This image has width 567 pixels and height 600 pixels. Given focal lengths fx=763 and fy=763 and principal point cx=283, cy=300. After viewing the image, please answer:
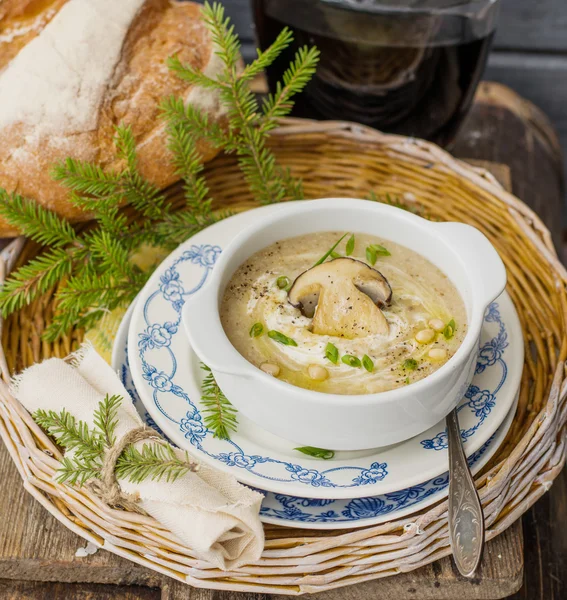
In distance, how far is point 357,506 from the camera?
4.64 ft

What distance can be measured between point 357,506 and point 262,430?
0.23 metres

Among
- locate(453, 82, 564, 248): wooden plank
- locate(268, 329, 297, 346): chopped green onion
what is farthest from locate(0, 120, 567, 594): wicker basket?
locate(453, 82, 564, 248): wooden plank

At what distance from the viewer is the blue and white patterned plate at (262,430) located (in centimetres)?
134

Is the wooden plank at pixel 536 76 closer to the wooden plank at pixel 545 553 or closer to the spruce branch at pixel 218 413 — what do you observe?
the wooden plank at pixel 545 553

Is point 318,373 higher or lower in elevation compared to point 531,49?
higher

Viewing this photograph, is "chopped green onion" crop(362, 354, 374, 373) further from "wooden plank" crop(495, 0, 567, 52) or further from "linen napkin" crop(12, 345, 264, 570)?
"wooden plank" crop(495, 0, 567, 52)

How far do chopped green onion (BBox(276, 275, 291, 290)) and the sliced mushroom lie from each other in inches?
1.7

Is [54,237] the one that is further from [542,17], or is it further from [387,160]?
[542,17]

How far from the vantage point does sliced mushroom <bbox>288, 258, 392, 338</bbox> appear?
140cm

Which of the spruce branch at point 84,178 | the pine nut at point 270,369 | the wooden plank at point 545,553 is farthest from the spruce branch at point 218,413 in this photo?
the wooden plank at point 545,553

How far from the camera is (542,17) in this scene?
3189 mm

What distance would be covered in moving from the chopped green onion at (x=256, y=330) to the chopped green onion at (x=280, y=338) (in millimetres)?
26

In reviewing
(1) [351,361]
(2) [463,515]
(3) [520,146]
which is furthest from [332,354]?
(3) [520,146]

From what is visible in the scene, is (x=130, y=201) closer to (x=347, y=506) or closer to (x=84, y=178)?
(x=84, y=178)
